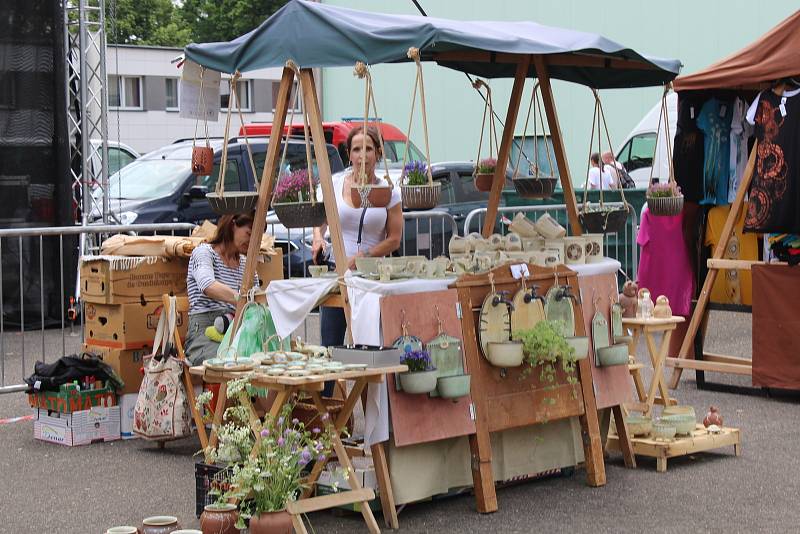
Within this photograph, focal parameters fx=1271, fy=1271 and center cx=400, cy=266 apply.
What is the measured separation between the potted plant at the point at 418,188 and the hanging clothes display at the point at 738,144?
436 cm

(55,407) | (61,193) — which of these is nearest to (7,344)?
(61,193)

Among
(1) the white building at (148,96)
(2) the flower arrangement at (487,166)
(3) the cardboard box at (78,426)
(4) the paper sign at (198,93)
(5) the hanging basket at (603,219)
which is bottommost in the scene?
(3) the cardboard box at (78,426)

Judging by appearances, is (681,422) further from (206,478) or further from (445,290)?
(206,478)

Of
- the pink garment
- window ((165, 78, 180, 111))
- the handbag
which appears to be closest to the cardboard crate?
the handbag

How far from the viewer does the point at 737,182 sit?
10.5 metres

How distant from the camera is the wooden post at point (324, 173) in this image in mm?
6742

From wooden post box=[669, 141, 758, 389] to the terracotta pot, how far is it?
5.36 metres

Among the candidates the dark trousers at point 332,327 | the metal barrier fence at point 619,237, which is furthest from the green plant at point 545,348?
the metal barrier fence at point 619,237

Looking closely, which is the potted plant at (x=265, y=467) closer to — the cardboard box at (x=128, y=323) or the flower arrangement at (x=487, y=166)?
the cardboard box at (x=128, y=323)

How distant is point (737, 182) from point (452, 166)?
606 cm

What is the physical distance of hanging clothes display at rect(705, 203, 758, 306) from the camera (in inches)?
412

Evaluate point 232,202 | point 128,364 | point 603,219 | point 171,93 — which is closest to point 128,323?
point 128,364

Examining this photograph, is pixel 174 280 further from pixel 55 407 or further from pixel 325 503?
pixel 325 503

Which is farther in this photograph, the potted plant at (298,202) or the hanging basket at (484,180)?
the hanging basket at (484,180)
